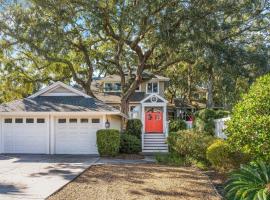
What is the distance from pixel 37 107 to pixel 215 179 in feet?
38.5

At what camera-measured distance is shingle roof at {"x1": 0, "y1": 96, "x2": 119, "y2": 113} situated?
69.8 ft

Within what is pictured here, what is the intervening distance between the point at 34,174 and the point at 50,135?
25.2 feet

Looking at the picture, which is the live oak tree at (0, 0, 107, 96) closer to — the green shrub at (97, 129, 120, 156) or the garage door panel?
the garage door panel

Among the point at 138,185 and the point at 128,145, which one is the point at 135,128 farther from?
the point at 138,185

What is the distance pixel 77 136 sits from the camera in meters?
21.6

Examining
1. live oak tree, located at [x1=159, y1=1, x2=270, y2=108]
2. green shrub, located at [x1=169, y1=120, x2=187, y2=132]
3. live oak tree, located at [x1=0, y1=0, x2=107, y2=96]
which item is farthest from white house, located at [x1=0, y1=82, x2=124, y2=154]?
green shrub, located at [x1=169, y1=120, x2=187, y2=132]

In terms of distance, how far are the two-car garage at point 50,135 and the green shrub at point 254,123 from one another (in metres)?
12.3

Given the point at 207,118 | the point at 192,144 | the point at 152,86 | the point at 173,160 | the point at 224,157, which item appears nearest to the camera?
the point at 224,157

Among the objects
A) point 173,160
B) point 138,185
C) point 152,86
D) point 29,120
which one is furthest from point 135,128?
point 138,185

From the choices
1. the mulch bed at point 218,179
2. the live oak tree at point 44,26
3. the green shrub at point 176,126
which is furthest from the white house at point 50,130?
the mulch bed at point 218,179

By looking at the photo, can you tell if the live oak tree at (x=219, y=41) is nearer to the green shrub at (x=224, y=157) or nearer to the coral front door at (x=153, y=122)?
the green shrub at (x=224, y=157)

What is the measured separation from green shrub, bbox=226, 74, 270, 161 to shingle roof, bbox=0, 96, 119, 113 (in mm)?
11735

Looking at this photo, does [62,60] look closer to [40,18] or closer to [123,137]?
[40,18]

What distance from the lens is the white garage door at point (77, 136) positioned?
2147 cm
